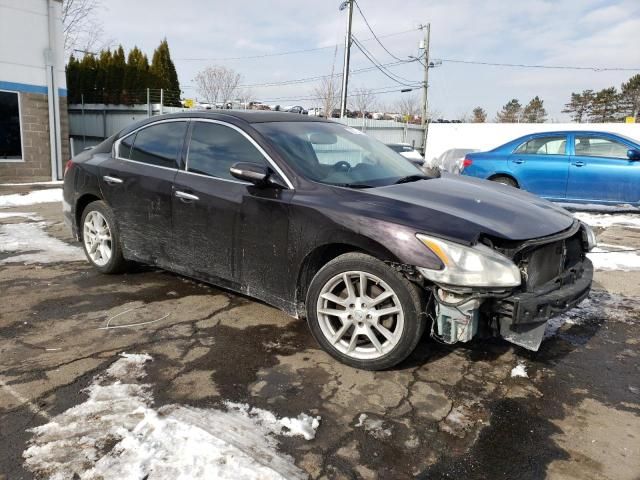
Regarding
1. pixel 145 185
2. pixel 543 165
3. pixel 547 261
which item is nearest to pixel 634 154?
pixel 543 165

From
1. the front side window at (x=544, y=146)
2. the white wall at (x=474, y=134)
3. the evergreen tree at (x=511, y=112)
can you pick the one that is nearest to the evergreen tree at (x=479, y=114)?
the evergreen tree at (x=511, y=112)

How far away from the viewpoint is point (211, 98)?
1652 inches

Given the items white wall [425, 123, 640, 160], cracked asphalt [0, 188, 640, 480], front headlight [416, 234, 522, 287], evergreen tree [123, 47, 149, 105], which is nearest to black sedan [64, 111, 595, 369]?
front headlight [416, 234, 522, 287]

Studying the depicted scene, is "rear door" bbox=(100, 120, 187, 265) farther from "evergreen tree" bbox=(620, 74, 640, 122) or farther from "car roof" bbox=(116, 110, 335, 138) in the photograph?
"evergreen tree" bbox=(620, 74, 640, 122)

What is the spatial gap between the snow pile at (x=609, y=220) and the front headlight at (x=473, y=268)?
20.4 feet

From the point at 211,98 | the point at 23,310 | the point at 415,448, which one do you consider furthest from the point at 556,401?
the point at 211,98

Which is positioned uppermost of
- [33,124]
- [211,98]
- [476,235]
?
[211,98]

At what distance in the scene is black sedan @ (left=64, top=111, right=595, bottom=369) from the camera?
2846 millimetres

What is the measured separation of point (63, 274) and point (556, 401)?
14.6 feet

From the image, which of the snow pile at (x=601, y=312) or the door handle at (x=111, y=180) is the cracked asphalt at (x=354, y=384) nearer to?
the snow pile at (x=601, y=312)

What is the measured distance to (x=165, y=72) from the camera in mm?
25672

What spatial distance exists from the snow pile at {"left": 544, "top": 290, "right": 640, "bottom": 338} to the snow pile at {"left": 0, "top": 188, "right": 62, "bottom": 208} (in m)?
8.97

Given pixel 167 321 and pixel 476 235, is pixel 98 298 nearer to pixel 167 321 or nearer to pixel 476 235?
pixel 167 321

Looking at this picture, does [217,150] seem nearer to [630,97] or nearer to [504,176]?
[504,176]
